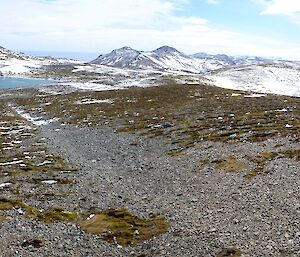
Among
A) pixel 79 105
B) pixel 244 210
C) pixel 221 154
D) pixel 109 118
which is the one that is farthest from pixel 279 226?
pixel 79 105

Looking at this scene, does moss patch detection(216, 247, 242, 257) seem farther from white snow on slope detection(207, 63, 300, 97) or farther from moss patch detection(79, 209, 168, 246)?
white snow on slope detection(207, 63, 300, 97)

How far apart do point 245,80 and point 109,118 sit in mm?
67748

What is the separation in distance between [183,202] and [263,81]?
9859 centimetres

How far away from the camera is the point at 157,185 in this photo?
30391 mm

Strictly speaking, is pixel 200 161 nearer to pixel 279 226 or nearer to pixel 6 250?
pixel 279 226

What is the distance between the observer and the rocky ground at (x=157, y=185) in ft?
66.4

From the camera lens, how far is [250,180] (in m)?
28.3

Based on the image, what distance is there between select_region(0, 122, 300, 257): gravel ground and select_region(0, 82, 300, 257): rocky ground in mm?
71

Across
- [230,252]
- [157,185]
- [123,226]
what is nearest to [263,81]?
[157,185]

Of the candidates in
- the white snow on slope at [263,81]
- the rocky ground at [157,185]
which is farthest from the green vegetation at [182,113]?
the white snow on slope at [263,81]

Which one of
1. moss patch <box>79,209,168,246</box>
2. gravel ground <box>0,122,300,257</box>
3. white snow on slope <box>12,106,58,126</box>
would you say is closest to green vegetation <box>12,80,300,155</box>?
white snow on slope <box>12,106,58,126</box>

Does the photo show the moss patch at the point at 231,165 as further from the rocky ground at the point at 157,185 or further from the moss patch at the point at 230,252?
the moss patch at the point at 230,252

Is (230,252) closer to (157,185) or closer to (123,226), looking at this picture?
(123,226)

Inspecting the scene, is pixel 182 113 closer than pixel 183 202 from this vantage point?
No
